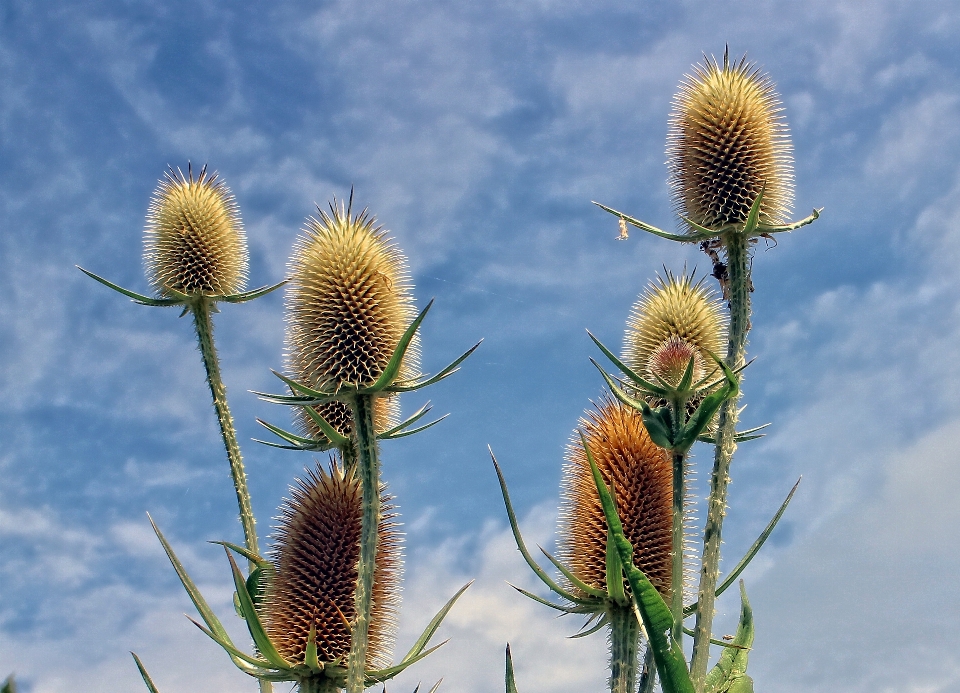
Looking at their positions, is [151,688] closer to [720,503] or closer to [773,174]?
[720,503]

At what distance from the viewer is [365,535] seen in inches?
275

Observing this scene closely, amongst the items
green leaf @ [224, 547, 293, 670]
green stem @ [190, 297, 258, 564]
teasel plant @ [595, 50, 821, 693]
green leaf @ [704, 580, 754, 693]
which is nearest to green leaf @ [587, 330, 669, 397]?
teasel plant @ [595, 50, 821, 693]

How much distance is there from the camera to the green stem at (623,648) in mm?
7133

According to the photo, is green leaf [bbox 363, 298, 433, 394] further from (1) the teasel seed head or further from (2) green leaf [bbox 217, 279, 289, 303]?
(2) green leaf [bbox 217, 279, 289, 303]

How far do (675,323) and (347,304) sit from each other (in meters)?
3.43

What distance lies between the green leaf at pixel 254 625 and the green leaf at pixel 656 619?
2.66 m

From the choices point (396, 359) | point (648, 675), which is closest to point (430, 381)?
point (396, 359)

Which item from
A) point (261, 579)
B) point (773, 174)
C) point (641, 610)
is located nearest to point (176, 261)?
point (261, 579)

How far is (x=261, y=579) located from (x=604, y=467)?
3.16m

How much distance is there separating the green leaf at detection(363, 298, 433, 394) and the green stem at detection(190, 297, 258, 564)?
2913mm

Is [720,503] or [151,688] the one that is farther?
[720,503]

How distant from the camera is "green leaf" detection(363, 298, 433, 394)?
640 cm

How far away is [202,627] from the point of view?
679 centimetres

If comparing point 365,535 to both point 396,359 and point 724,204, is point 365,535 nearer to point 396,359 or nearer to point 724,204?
point 396,359
